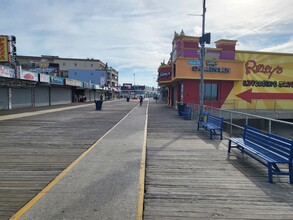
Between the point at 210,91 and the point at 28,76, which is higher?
the point at 28,76

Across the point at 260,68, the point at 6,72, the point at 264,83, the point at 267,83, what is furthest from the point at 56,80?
the point at 267,83

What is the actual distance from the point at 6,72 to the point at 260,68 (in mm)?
27076

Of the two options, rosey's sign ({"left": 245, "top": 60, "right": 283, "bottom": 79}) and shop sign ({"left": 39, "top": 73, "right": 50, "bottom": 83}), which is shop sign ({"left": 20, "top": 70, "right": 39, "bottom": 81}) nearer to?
shop sign ({"left": 39, "top": 73, "right": 50, "bottom": 83})

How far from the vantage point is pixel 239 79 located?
2477cm

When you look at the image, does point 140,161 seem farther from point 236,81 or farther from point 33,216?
point 236,81

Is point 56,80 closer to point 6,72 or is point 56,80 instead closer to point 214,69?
point 6,72

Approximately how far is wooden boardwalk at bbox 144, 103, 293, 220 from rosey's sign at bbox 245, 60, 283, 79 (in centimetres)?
2208

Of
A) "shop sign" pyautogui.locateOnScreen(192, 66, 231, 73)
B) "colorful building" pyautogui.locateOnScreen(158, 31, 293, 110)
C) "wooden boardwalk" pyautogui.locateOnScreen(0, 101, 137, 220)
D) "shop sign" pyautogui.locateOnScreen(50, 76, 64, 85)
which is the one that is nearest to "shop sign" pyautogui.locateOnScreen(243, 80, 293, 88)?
"colorful building" pyautogui.locateOnScreen(158, 31, 293, 110)

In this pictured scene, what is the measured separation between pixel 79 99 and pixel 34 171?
1757 inches

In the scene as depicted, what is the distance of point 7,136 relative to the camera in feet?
31.6

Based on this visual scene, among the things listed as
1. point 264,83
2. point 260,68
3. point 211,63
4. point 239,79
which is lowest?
point 264,83

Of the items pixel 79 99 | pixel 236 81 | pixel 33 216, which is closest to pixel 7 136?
pixel 33 216

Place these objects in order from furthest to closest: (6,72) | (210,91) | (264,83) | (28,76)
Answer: (264,83), (210,91), (28,76), (6,72)

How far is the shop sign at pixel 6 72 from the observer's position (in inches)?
779
